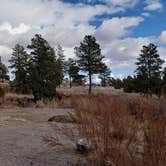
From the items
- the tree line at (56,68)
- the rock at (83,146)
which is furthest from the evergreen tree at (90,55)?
the rock at (83,146)

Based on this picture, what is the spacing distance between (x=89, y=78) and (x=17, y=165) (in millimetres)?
59025

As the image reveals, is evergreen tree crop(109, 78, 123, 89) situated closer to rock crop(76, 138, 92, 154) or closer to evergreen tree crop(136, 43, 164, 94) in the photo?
evergreen tree crop(136, 43, 164, 94)

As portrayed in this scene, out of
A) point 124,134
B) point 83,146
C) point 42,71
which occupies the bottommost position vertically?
point 83,146

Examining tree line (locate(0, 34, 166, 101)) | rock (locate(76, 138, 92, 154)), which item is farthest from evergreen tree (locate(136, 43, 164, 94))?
rock (locate(76, 138, 92, 154))

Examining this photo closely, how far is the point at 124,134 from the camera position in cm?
599

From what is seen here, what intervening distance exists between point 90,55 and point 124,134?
189 feet

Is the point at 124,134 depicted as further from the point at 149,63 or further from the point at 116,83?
the point at 116,83

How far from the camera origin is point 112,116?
20.2 ft

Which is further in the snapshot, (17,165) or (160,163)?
(17,165)

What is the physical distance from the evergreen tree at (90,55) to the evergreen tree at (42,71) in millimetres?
12061

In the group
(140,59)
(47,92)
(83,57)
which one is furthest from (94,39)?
(47,92)

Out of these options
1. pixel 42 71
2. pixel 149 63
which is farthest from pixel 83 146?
pixel 149 63

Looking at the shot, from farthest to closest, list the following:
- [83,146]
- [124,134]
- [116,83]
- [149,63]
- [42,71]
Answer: [116,83], [149,63], [42,71], [83,146], [124,134]

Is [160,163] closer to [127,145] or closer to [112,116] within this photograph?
[127,145]
